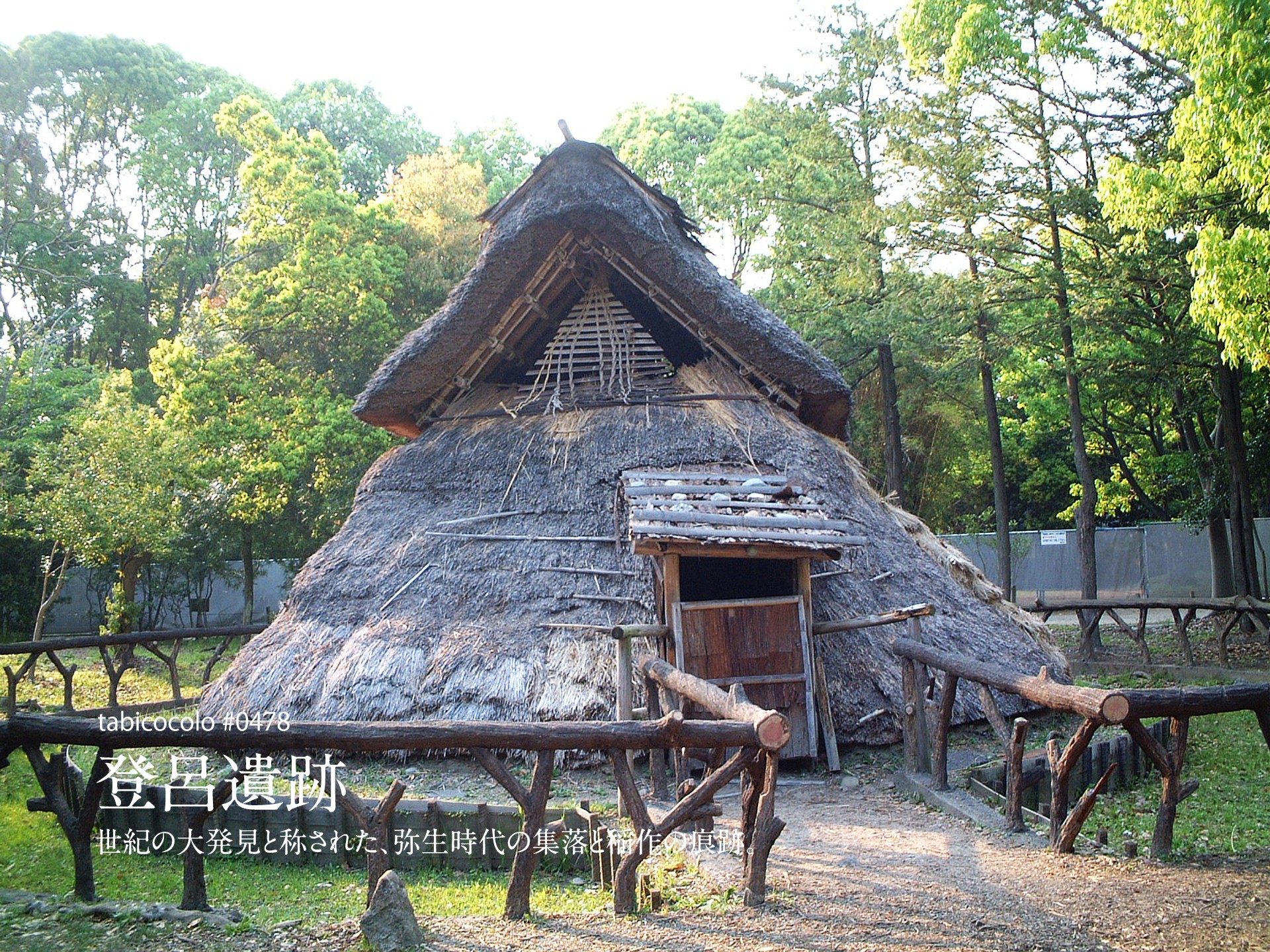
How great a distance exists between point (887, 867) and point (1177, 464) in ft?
67.0

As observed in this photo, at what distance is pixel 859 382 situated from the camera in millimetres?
23250

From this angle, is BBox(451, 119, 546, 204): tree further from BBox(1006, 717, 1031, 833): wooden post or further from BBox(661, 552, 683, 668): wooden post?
BBox(1006, 717, 1031, 833): wooden post

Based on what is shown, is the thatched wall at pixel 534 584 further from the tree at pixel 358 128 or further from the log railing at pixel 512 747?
the tree at pixel 358 128

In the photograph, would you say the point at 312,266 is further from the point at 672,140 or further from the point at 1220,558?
the point at 1220,558

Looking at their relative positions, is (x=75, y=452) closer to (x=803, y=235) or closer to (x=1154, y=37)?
(x=803, y=235)

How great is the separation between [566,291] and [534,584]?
4.05 metres

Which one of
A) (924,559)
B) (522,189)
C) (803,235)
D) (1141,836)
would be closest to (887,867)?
(1141,836)

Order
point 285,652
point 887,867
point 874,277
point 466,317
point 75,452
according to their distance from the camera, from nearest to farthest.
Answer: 1. point 887,867
2. point 285,652
3. point 466,317
4. point 75,452
5. point 874,277

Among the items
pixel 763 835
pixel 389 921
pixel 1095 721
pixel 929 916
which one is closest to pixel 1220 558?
pixel 1095 721

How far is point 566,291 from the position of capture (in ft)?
39.8

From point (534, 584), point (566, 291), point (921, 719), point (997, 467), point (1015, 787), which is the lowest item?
point (1015, 787)

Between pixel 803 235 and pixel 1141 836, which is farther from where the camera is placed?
pixel 803 235

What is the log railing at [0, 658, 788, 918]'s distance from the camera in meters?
4.97

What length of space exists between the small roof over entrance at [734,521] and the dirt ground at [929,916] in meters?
2.44
